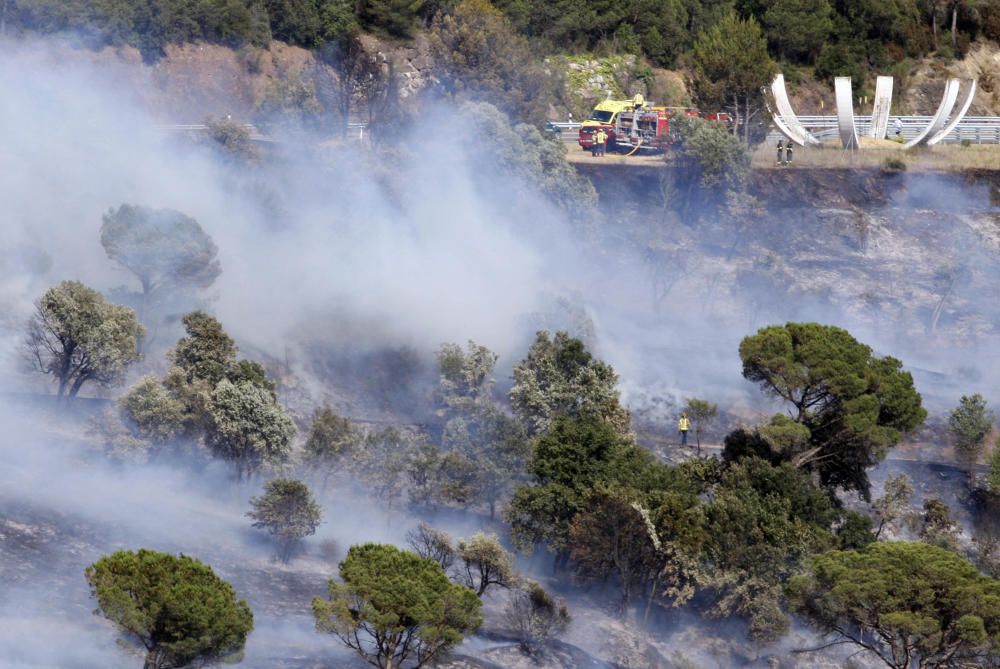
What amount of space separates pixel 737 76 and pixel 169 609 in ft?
181

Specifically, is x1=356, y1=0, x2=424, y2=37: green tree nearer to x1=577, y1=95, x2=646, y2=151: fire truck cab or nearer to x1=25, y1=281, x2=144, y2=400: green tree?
x1=577, y1=95, x2=646, y2=151: fire truck cab

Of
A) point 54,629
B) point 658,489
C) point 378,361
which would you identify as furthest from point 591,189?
point 54,629

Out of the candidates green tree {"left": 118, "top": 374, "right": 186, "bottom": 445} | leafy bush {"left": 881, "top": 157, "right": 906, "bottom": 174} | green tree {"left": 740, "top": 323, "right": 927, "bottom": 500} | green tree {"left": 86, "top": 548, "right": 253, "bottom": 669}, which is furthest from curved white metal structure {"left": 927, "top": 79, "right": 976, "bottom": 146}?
green tree {"left": 86, "top": 548, "right": 253, "bottom": 669}

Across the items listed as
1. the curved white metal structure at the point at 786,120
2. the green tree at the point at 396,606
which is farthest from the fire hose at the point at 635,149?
the green tree at the point at 396,606

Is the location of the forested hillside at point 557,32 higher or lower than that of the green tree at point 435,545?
higher

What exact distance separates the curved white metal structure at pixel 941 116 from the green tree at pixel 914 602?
152 feet

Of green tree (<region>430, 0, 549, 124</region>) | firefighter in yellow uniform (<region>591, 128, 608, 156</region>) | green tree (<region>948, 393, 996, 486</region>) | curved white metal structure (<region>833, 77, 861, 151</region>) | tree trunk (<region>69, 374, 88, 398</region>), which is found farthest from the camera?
firefighter in yellow uniform (<region>591, 128, 608, 156</region>)

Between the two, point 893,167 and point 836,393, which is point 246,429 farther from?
point 893,167

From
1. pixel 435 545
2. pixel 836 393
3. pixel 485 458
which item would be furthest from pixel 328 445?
pixel 836 393

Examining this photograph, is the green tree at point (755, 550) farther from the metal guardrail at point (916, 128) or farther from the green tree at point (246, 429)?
the metal guardrail at point (916, 128)

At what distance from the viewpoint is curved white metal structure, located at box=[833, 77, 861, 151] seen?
288ft

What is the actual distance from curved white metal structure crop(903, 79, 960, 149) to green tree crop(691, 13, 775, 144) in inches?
302

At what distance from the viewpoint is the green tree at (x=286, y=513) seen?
2125 inches

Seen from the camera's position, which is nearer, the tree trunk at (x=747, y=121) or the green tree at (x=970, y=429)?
the green tree at (x=970, y=429)
